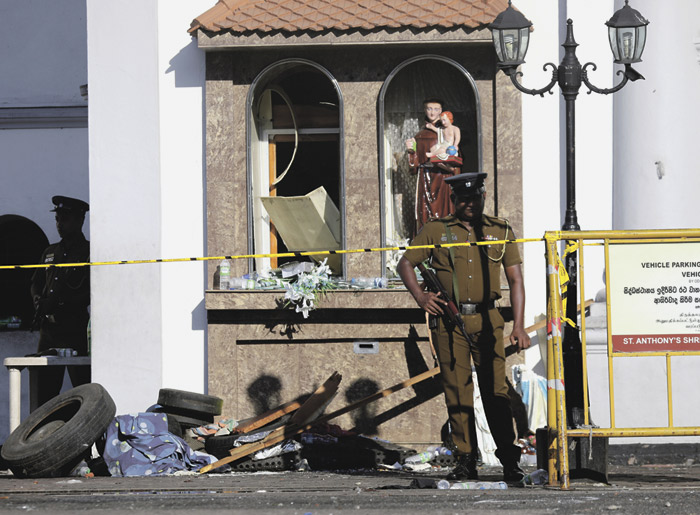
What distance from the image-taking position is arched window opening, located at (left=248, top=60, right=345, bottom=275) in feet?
38.4

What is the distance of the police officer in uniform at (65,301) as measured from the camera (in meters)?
12.3

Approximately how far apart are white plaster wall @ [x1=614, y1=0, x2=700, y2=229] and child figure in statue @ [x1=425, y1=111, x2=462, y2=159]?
1.78 meters

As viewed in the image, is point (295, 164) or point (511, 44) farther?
point (295, 164)

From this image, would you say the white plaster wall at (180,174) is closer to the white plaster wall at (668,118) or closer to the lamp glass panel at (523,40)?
the lamp glass panel at (523,40)

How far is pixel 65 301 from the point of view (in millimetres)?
12266

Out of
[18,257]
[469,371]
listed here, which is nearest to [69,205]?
[18,257]

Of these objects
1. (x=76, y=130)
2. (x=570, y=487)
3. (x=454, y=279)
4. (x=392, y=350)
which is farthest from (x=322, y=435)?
(x=76, y=130)

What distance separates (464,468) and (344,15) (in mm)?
5144

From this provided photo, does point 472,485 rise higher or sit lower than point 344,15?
lower

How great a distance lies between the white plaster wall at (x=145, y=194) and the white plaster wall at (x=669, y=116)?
4.34m

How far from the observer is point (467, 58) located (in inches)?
446

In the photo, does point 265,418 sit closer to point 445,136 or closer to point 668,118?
point 445,136

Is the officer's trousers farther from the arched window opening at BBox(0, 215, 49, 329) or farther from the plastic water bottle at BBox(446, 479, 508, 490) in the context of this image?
the arched window opening at BBox(0, 215, 49, 329)

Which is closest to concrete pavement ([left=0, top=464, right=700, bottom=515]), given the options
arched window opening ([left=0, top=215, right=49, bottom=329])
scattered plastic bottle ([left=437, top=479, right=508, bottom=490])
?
scattered plastic bottle ([left=437, top=479, right=508, bottom=490])
